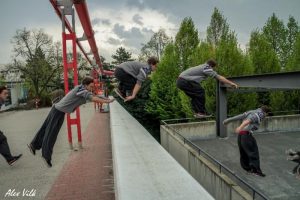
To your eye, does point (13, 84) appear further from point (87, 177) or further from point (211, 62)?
point (211, 62)

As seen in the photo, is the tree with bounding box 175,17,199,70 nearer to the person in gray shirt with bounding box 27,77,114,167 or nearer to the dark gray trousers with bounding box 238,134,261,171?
the dark gray trousers with bounding box 238,134,261,171

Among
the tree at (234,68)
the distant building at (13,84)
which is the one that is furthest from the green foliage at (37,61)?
the tree at (234,68)

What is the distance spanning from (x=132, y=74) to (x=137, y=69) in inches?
6.1

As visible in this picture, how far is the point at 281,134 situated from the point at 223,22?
1853 cm

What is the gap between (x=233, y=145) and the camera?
15.0 metres

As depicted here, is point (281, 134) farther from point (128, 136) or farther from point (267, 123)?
point (128, 136)

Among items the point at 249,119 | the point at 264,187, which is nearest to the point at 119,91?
the point at 249,119

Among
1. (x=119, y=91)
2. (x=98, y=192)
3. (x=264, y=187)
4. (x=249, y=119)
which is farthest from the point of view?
(x=264, y=187)

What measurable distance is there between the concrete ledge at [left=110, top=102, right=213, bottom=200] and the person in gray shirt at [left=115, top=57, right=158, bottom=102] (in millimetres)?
1441

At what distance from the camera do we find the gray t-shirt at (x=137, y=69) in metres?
6.24

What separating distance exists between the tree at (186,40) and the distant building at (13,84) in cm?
2661

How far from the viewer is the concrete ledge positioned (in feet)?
10.3

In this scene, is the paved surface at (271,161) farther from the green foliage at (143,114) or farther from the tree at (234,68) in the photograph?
the green foliage at (143,114)

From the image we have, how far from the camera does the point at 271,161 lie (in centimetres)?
1227
